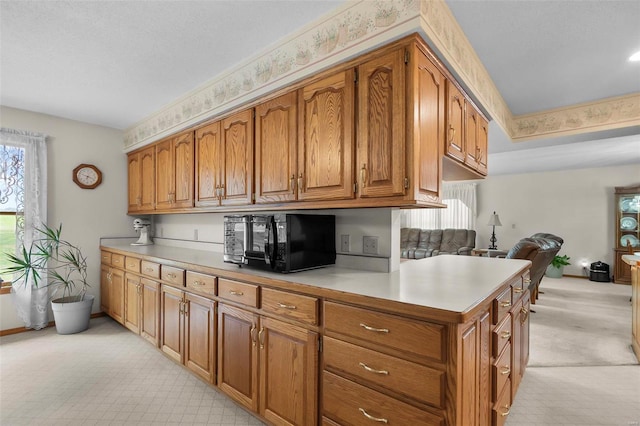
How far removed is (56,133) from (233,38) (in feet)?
9.53

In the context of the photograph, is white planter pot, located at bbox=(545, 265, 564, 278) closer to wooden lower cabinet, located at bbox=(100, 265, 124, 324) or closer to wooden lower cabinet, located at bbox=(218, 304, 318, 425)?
wooden lower cabinet, located at bbox=(218, 304, 318, 425)

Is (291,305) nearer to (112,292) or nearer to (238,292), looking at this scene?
(238,292)

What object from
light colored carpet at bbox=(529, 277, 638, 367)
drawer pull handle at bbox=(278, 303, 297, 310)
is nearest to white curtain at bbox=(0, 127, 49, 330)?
drawer pull handle at bbox=(278, 303, 297, 310)

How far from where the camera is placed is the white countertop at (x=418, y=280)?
128cm

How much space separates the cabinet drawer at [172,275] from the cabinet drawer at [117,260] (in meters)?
1.01

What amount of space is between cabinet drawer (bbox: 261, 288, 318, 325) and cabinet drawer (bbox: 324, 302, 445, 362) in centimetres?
8

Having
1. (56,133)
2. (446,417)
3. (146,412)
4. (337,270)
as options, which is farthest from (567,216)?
(56,133)

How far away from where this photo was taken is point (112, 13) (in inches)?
70.9

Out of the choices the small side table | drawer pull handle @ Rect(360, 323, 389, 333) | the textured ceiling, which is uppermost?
the textured ceiling

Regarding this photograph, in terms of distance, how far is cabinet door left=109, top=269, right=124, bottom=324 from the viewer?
10.8ft

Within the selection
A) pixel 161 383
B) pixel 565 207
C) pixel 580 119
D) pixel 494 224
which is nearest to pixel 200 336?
pixel 161 383

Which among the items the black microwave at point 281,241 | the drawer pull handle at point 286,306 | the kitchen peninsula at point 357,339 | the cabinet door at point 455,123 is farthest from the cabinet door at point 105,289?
the cabinet door at point 455,123

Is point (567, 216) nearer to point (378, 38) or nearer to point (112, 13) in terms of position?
point (378, 38)

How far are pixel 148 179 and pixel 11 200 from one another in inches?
51.9
